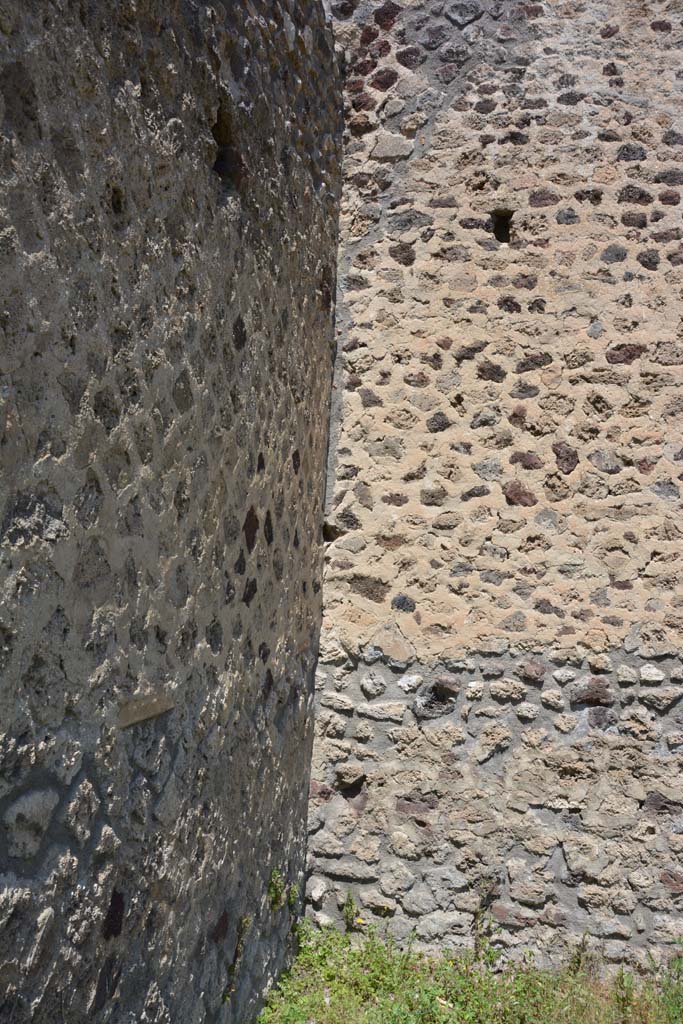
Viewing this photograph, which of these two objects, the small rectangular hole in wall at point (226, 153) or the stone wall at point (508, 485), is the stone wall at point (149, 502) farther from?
the stone wall at point (508, 485)

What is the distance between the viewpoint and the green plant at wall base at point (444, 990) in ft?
12.1

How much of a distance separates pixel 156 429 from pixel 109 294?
0.42 meters

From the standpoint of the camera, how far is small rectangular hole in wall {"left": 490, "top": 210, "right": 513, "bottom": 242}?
4.61 metres

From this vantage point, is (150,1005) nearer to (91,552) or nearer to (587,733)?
(91,552)

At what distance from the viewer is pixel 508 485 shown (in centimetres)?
445

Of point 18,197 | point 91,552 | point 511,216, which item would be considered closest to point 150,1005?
point 91,552

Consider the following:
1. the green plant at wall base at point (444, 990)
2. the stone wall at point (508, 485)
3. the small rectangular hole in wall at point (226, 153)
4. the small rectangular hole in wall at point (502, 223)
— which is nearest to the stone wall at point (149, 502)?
the small rectangular hole in wall at point (226, 153)

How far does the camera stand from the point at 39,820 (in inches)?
77.1

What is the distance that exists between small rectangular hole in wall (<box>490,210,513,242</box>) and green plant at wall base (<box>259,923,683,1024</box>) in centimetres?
336

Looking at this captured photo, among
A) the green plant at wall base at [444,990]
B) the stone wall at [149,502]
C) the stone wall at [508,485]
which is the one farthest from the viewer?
the stone wall at [508,485]

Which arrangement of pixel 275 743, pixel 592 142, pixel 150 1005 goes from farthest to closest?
pixel 592 142 < pixel 275 743 < pixel 150 1005

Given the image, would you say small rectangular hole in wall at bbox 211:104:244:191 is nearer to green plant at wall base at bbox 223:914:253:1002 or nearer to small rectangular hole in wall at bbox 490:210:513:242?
small rectangular hole in wall at bbox 490:210:513:242

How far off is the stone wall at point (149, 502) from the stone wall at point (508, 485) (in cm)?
59

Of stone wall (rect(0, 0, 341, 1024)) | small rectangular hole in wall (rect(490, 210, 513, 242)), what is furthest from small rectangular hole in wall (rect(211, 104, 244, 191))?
small rectangular hole in wall (rect(490, 210, 513, 242))
